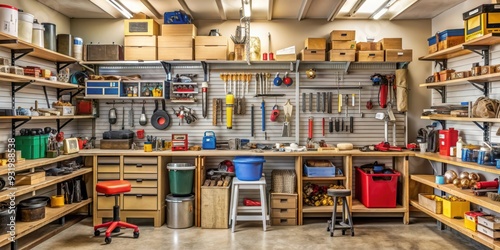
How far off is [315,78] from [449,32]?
6.49 ft

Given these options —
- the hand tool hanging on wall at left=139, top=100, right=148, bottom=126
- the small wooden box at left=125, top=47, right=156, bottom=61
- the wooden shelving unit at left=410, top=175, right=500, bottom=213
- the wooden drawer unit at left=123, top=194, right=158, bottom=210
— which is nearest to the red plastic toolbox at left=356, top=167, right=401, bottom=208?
the wooden shelving unit at left=410, top=175, right=500, bottom=213

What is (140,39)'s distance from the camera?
5469 millimetres

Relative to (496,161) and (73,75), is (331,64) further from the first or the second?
(73,75)

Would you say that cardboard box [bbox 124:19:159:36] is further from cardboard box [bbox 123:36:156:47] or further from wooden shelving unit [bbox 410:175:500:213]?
wooden shelving unit [bbox 410:175:500:213]

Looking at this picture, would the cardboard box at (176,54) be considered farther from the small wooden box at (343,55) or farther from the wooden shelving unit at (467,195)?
the wooden shelving unit at (467,195)

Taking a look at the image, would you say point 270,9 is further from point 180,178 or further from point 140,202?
point 140,202

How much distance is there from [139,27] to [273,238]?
3.63 meters

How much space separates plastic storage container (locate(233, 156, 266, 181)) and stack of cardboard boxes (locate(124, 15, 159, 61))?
210 centimetres

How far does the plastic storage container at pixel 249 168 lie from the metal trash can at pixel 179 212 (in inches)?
32.5

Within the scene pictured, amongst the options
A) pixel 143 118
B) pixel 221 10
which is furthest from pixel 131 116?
pixel 221 10

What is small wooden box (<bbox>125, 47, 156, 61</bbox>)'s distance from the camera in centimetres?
546

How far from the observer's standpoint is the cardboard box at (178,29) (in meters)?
5.43

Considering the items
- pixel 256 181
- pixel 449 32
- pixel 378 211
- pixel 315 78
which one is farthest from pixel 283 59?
pixel 378 211

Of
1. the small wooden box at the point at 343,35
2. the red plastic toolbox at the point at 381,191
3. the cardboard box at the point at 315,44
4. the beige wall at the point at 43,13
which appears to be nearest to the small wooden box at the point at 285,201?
the red plastic toolbox at the point at 381,191
